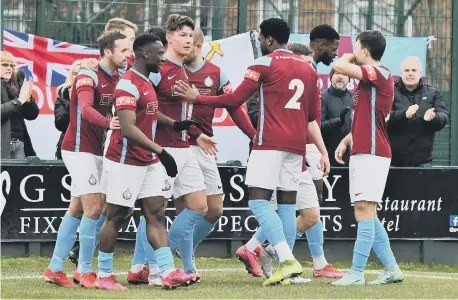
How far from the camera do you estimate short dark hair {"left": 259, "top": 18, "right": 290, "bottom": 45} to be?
1153cm

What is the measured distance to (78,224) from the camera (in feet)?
38.4

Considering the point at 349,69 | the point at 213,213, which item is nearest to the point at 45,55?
the point at 213,213

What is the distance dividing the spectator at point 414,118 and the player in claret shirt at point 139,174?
5107mm

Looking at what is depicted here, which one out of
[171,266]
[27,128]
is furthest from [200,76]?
[27,128]

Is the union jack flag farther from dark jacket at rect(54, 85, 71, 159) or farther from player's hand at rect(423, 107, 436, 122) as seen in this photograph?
player's hand at rect(423, 107, 436, 122)

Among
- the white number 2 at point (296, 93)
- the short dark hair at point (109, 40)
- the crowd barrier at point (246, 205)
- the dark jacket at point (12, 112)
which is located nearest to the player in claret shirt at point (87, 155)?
the short dark hair at point (109, 40)

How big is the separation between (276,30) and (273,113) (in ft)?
2.34

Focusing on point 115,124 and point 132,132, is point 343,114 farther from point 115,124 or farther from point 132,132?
point 132,132

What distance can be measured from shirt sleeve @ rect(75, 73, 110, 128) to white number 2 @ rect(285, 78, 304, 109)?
154 cm

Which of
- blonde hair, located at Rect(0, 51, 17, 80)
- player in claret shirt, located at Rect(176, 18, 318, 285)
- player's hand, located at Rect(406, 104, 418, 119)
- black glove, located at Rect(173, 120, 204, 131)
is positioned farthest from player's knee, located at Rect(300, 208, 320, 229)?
blonde hair, located at Rect(0, 51, 17, 80)

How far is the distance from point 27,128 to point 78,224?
4.41 metres

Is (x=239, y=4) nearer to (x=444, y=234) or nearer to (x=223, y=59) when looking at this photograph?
(x=223, y=59)

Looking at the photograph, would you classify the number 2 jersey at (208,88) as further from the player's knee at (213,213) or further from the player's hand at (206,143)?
the player's knee at (213,213)

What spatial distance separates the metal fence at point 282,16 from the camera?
16094 millimetres
